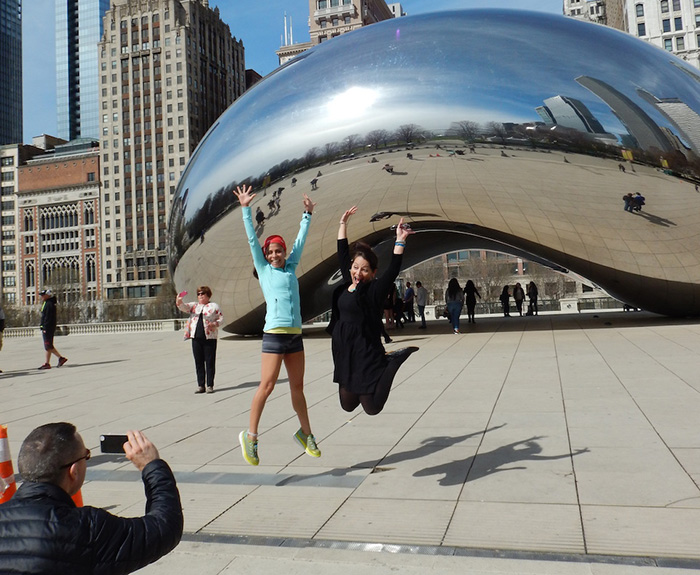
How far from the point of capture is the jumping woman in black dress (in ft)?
13.6

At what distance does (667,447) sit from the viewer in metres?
4.49

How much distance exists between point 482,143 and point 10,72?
7084 inches

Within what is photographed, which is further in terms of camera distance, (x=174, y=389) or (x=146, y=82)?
(x=146, y=82)

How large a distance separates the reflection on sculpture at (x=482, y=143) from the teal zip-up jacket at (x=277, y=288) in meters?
6.97

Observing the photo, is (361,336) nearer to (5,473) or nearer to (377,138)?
(5,473)

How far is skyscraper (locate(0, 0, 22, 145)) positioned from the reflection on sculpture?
16619cm

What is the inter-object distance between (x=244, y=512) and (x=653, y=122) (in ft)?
34.0

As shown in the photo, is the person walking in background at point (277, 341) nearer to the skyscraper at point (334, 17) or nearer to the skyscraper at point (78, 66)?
the skyscraper at point (334, 17)

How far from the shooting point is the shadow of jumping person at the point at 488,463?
4.11 metres

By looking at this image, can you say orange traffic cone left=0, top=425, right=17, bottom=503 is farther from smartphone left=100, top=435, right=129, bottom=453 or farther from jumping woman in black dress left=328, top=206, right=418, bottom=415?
jumping woman in black dress left=328, top=206, right=418, bottom=415

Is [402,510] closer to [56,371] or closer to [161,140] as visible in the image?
[56,371]

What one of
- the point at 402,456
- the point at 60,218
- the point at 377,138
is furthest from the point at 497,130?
the point at 60,218

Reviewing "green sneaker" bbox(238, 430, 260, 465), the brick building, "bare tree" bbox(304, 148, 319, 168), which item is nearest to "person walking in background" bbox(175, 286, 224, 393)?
"bare tree" bbox(304, 148, 319, 168)

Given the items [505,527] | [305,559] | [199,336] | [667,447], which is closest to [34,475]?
[305,559]
